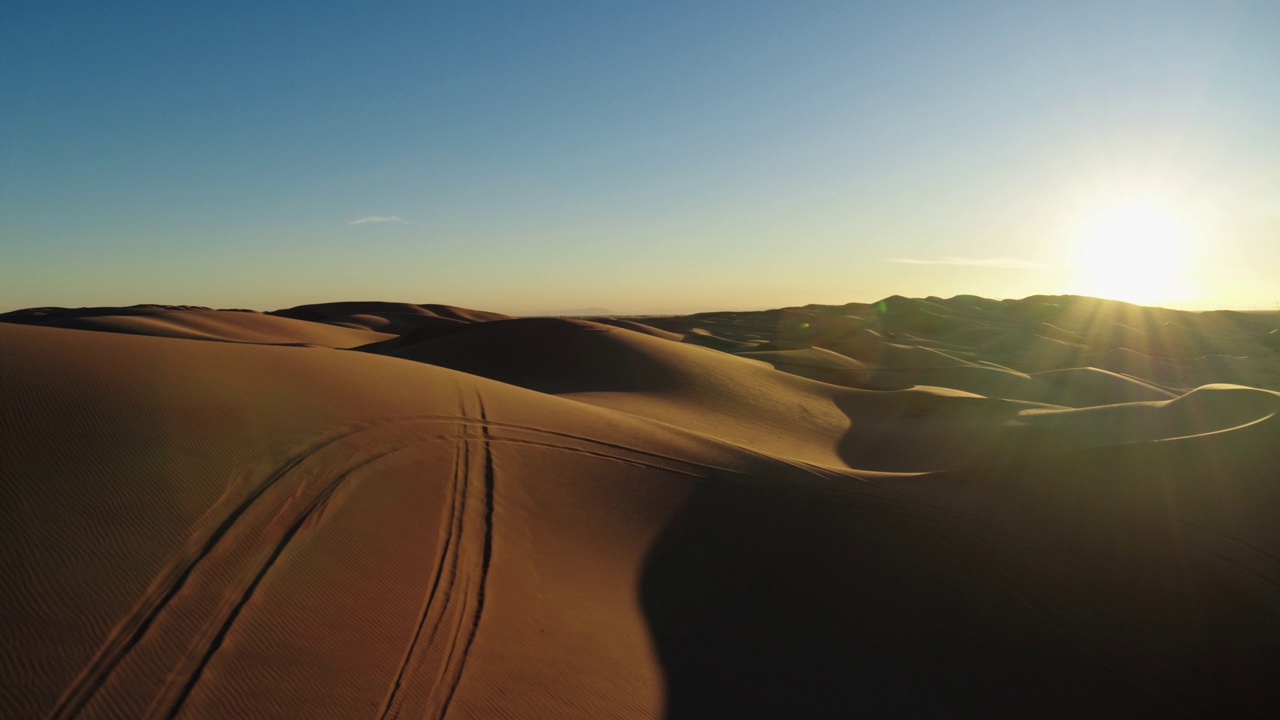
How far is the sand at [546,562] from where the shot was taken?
444 cm

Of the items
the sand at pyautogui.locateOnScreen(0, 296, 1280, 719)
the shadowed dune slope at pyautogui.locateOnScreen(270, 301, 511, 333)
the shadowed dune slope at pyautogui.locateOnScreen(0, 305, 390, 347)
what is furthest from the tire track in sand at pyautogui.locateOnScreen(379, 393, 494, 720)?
the shadowed dune slope at pyautogui.locateOnScreen(270, 301, 511, 333)

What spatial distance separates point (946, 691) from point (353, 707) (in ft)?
15.7

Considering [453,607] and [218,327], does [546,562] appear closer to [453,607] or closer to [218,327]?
[453,607]

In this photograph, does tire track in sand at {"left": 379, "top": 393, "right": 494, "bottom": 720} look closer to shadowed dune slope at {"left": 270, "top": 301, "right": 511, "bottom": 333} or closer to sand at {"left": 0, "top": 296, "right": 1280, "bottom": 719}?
sand at {"left": 0, "top": 296, "right": 1280, "bottom": 719}

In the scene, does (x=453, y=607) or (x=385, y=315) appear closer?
(x=453, y=607)

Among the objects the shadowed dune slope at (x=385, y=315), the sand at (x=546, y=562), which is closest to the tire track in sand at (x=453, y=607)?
the sand at (x=546, y=562)

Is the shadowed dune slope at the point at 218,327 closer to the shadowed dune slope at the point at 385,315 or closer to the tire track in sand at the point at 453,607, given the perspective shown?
the shadowed dune slope at the point at 385,315

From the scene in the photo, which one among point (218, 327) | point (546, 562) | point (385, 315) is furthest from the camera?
point (385, 315)

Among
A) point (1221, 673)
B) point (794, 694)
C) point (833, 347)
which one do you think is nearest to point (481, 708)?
point (794, 694)

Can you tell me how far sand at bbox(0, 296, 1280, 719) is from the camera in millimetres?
4438

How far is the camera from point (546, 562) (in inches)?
254

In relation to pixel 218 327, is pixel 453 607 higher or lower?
lower

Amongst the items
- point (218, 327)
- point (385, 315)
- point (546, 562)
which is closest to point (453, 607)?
point (546, 562)

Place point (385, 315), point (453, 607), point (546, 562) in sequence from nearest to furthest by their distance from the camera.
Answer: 1. point (453, 607)
2. point (546, 562)
3. point (385, 315)
